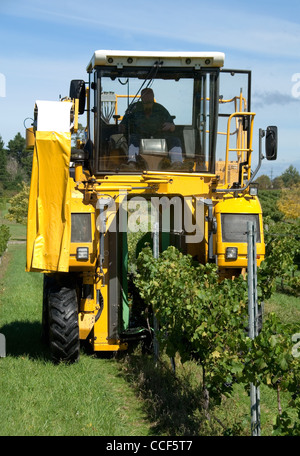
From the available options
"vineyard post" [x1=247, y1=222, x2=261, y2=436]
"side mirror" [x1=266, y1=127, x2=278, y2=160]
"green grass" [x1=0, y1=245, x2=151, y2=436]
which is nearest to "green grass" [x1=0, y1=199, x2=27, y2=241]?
"green grass" [x1=0, y1=245, x2=151, y2=436]

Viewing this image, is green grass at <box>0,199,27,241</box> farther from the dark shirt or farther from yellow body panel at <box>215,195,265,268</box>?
yellow body panel at <box>215,195,265,268</box>

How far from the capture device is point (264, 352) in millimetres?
4883

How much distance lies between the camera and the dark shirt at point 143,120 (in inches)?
337

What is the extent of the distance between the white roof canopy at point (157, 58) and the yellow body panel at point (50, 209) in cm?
118

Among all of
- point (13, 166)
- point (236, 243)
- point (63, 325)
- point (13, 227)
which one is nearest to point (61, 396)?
point (63, 325)

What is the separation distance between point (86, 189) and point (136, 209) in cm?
98

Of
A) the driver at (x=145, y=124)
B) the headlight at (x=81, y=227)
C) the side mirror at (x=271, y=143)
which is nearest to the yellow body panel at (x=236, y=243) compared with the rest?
the side mirror at (x=271, y=143)

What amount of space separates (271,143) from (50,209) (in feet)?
8.44

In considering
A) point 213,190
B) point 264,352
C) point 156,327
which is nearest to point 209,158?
point 213,190

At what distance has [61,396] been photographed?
7.23 m

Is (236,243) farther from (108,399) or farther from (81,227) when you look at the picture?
(108,399)

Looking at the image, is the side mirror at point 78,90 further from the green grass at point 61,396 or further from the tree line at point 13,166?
the tree line at point 13,166

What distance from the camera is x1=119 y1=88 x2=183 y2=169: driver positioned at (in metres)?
8.55

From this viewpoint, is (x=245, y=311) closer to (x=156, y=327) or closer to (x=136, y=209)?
(x=156, y=327)
